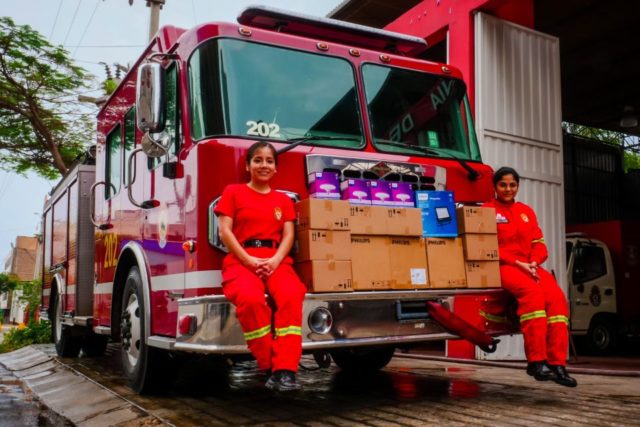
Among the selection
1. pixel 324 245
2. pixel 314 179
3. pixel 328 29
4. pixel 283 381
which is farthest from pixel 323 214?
pixel 328 29

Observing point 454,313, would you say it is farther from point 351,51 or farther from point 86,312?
point 86,312

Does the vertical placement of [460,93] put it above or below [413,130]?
above

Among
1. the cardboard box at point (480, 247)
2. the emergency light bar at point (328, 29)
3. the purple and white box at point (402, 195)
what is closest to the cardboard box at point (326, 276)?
the purple and white box at point (402, 195)

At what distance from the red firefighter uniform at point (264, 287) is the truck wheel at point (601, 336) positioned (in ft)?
28.5

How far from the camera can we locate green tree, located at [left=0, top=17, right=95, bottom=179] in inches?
625

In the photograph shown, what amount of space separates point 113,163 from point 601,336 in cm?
879

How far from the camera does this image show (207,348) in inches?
152

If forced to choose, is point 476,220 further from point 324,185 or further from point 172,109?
point 172,109

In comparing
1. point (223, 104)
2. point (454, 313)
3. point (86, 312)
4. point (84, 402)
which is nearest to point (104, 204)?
point (86, 312)

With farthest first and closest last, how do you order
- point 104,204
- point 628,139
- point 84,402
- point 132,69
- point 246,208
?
1. point 628,139
2. point 104,204
3. point 132,69
4. point 84,402
5. point 246,208

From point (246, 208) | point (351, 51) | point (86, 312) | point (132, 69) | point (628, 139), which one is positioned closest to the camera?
point (246, 208)

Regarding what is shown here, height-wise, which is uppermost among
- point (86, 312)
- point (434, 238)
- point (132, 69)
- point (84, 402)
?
point (132, 69)

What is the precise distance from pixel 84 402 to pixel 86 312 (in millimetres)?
2421

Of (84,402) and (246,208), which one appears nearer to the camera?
(246,208)
